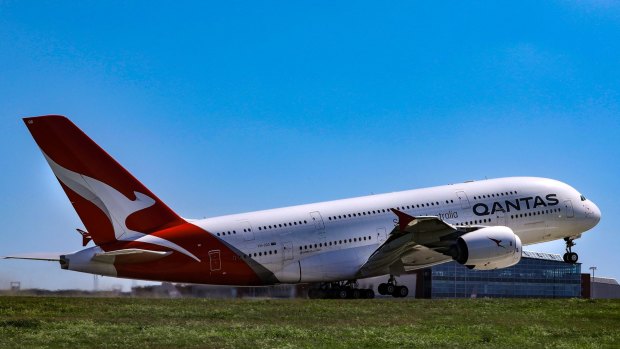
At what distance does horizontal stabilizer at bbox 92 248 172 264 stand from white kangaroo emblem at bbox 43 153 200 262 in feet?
1.98

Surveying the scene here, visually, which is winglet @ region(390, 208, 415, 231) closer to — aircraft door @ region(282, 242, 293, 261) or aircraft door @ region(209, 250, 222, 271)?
aircraft door @ region(282, 242, 293, 261)

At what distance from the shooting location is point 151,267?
136 ft

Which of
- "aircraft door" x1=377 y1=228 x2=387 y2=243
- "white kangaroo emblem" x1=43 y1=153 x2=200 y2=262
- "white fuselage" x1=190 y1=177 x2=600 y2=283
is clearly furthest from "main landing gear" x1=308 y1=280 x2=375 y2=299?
"white kangaroo emblem" x1=43 y1=153 x2=200 y2=262

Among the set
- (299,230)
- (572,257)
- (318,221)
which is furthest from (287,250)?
(572,257)

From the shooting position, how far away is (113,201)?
1597 inches

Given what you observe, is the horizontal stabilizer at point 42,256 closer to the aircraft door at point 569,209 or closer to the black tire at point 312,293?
the black tire at point 312,293

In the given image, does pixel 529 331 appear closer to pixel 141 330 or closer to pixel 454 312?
pixel 454 312

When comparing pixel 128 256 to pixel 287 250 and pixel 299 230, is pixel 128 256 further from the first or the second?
pixel 299 230

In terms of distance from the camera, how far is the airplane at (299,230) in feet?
132

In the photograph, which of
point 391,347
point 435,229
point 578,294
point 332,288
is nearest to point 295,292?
point 332,288

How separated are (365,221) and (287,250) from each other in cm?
498

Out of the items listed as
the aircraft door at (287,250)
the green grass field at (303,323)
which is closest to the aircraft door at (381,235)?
the green grass field at (303,323)

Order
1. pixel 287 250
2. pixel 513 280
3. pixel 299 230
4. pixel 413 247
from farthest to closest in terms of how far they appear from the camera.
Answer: pixel 513 280 < pixel 413 247 < pixel 299 230 < pixel 287 250

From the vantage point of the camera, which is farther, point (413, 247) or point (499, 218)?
point (499, 218)
